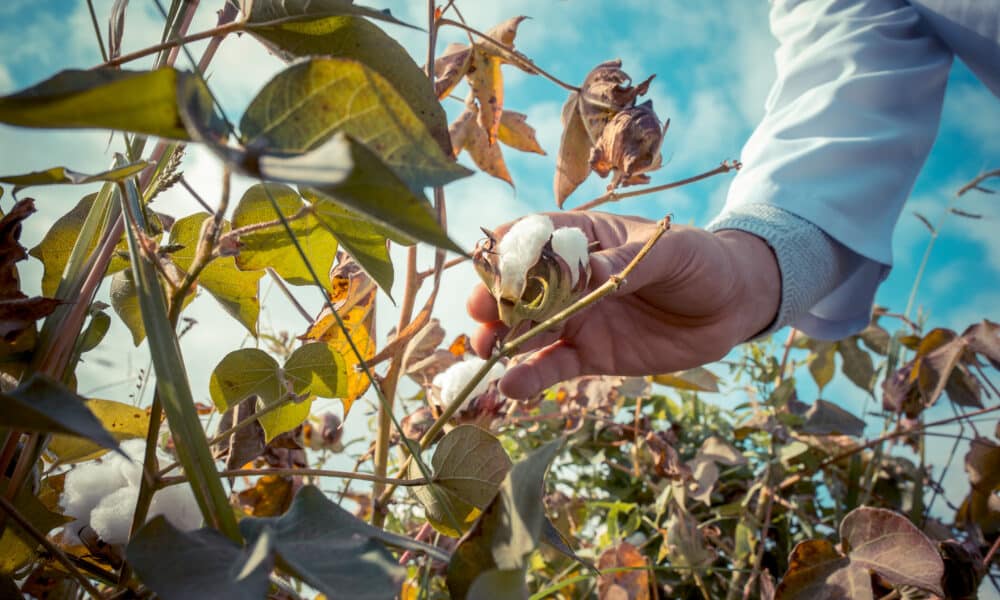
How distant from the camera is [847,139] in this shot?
0.98m

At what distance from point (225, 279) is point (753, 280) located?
2.12ft

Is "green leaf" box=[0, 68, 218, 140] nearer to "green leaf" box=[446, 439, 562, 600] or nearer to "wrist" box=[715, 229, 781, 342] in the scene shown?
"green leaf" box=[446, 439, 562, 600]

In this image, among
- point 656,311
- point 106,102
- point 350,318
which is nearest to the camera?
point 106,102

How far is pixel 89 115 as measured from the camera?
5.2 inches

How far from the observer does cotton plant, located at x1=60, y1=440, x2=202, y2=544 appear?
0.29 m

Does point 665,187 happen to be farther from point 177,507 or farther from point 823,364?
point 823,364

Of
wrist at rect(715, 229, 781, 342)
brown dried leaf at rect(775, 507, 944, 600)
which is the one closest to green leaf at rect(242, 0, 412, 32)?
brown dried leaf at rect(775, 507, 944, 600)

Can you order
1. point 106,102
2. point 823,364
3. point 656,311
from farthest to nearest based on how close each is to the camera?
point 823,364
point 656,311
point 106,102

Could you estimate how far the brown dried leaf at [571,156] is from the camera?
0.58 metres

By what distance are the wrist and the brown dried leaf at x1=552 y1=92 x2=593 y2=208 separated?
267mm

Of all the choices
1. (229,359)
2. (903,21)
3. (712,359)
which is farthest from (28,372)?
(903,21)

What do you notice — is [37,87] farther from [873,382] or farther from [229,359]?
[873,382]

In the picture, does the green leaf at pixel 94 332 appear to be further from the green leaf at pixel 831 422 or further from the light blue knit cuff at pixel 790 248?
the green leaf at pixel 831 422

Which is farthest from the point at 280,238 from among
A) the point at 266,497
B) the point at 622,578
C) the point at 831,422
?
the point at 831,422
